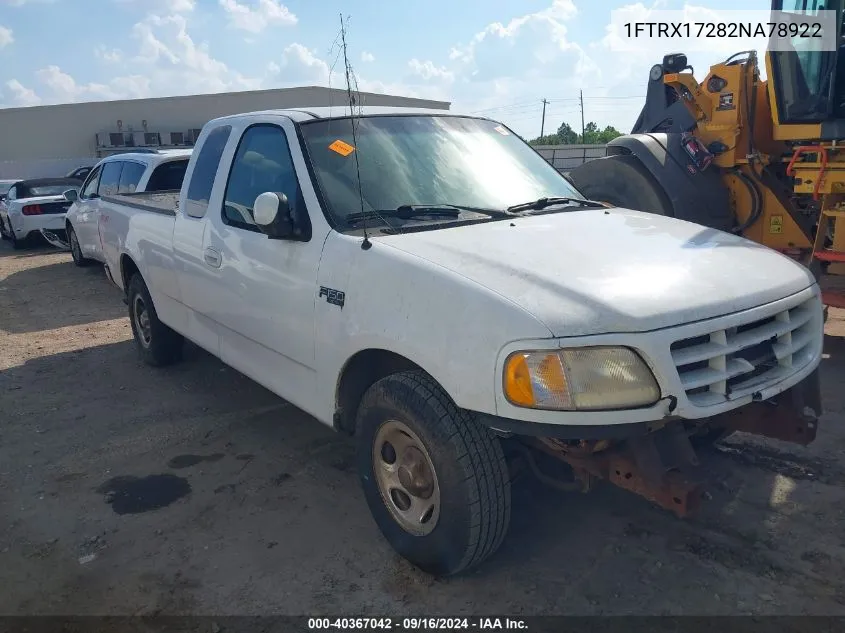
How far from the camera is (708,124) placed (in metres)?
7.14

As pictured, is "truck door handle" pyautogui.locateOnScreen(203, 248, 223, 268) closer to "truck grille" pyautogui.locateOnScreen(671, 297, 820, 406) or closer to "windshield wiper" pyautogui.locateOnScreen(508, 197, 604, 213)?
"windshield wiper" pyautogui.locateOnScreen(508, 197, 604, 213)

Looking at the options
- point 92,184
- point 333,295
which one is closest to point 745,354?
point 333,295

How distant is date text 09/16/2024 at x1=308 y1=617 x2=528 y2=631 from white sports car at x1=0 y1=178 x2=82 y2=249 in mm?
14126

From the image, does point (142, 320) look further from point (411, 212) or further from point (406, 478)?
point (406, 478)

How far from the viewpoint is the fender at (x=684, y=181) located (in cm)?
680

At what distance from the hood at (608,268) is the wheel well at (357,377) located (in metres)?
0.53

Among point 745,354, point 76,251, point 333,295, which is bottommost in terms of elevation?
point 76,251

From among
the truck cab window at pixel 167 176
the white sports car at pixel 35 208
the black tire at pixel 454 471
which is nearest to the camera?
the black tire at pixel 454 471

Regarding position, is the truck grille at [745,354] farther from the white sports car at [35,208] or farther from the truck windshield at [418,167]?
the white sports car at [35,208]

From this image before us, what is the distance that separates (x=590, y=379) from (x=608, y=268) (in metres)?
0.60

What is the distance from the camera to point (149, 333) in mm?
6258

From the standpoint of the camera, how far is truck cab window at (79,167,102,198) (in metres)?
10.3

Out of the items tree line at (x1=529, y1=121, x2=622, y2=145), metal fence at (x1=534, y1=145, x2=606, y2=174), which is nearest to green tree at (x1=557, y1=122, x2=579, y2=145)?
tree line at (x1=529, y1=121, x2=622, y2=145)

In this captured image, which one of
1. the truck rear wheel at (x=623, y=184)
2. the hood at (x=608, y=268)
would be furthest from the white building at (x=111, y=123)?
the hood at (x=608, y=268)
